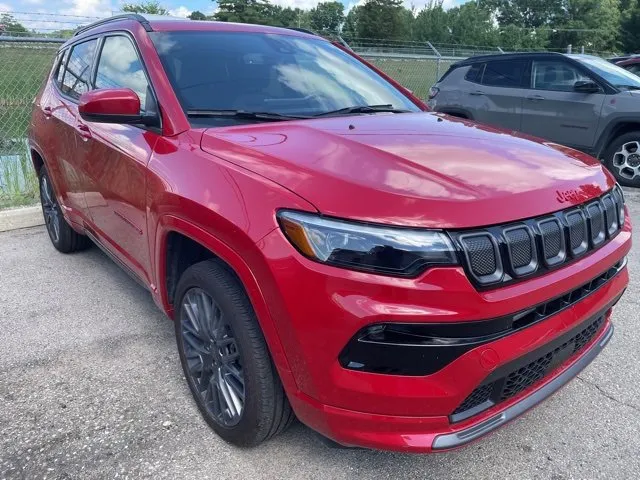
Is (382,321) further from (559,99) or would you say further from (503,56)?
(503,56)

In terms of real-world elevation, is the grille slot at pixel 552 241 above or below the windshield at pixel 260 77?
below

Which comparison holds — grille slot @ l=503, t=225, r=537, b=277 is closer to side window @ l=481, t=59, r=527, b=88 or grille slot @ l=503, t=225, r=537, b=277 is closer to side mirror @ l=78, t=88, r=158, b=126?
side mirror @ l=78, t=88, r=158, b=126

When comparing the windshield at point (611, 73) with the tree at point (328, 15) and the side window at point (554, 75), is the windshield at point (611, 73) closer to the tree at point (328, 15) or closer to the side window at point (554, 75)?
the side window at point (554, 75)

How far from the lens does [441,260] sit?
5.57 feet

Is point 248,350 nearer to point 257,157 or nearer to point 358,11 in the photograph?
point 257,157

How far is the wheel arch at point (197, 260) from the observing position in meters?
1.92

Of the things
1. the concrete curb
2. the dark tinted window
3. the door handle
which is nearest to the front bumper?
the door handle

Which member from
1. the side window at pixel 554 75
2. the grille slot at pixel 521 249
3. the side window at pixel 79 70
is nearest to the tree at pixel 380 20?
the side window at pixel 554 75

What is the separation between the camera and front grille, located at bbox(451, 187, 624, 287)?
1.73 m

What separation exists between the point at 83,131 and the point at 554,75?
6.75 m

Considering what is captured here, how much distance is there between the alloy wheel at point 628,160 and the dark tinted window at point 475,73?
2.45 m

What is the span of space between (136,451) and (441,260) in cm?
156

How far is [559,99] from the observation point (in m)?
7.71

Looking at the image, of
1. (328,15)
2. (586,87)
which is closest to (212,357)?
(586,87)
